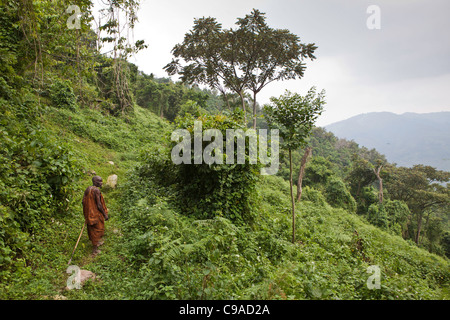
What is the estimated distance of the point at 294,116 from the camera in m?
6.33

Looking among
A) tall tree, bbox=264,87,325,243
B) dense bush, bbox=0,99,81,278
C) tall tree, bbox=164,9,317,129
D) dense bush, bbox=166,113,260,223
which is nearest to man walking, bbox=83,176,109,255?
dense bush, bbox=0,99,81,278

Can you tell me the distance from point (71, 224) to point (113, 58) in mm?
3870

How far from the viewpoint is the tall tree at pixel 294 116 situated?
20.3 feet

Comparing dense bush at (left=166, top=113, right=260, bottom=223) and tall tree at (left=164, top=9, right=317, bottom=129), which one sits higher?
tall tree at (left=164, top=9, right=317, bottom=129)

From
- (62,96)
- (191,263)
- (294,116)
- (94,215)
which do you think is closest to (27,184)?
(94,215)

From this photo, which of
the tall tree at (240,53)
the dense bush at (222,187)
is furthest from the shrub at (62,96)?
the dense bush at (222,187)

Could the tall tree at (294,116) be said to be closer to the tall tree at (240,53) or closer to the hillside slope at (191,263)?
the hillside slope at (191,263)

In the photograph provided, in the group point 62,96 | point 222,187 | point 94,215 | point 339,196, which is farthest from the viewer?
point 339,196

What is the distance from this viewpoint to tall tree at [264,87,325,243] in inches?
244

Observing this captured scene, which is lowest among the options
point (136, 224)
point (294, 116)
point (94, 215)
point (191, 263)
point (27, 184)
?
point (191, 263)

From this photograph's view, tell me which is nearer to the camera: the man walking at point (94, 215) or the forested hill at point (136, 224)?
the forested hill at point (136, 224)

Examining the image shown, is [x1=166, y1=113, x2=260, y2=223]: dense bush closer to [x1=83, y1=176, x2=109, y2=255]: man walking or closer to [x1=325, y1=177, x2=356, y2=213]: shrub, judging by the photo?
[x1=83, y1=176, x2=109, y2=255]: man walking

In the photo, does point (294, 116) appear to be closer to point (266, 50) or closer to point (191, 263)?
point (191, 263)
